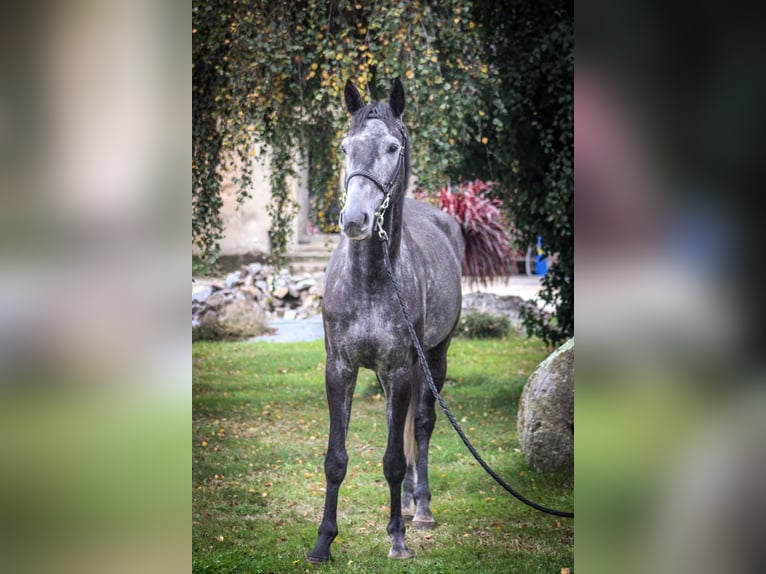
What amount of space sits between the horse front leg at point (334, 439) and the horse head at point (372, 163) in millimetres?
681

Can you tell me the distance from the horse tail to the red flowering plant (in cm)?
376

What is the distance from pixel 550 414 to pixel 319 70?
115 inches

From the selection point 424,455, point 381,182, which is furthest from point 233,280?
point 381,182

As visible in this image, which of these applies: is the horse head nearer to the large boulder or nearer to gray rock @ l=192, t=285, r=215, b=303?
the large boulder

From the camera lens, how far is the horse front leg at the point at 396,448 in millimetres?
3289

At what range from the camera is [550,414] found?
4414 millimetres

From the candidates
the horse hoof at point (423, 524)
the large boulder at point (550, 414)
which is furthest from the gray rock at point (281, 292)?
the horse hoof at point (423, 524)

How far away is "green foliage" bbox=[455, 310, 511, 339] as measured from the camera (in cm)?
890

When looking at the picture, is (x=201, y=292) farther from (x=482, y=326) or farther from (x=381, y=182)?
(x=381, y=182)
